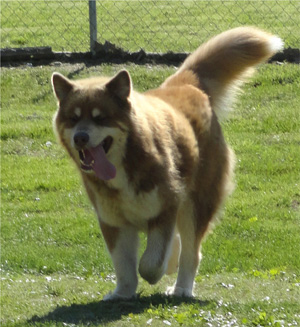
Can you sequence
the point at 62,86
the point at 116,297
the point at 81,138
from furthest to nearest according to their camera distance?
the point at 116,297 → the point at 62,86 → the point at 81,138

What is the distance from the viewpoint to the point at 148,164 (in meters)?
5.69

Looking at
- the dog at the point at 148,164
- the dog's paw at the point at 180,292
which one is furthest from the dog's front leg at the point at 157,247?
the dog's paw at the point at 180,292

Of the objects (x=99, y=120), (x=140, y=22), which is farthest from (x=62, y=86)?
(x=140, y=22)

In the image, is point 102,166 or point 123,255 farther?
point 123,255

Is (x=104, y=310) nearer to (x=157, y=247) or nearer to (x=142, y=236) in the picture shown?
(x=157, y=247)

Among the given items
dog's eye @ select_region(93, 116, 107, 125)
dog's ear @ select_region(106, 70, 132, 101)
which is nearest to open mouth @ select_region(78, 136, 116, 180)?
dog's eye @ select_region(93, 116, 107, 125)

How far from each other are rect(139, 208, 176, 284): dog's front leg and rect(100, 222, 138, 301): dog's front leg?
10.1 inches

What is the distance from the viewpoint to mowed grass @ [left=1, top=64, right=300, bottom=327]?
18.4 feet

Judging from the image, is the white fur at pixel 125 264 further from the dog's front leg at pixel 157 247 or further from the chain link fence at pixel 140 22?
the chain link fence at pixel 140 22

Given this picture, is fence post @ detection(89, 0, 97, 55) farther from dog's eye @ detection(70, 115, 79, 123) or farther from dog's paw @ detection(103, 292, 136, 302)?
dog's paw @ detection(103, 292, 136, 302)

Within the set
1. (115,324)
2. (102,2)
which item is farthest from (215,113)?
(102,2)

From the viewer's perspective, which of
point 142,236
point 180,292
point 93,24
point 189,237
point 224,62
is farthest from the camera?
point 93,24

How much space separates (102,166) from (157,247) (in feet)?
2.45

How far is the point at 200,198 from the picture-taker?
6402 millimetres
